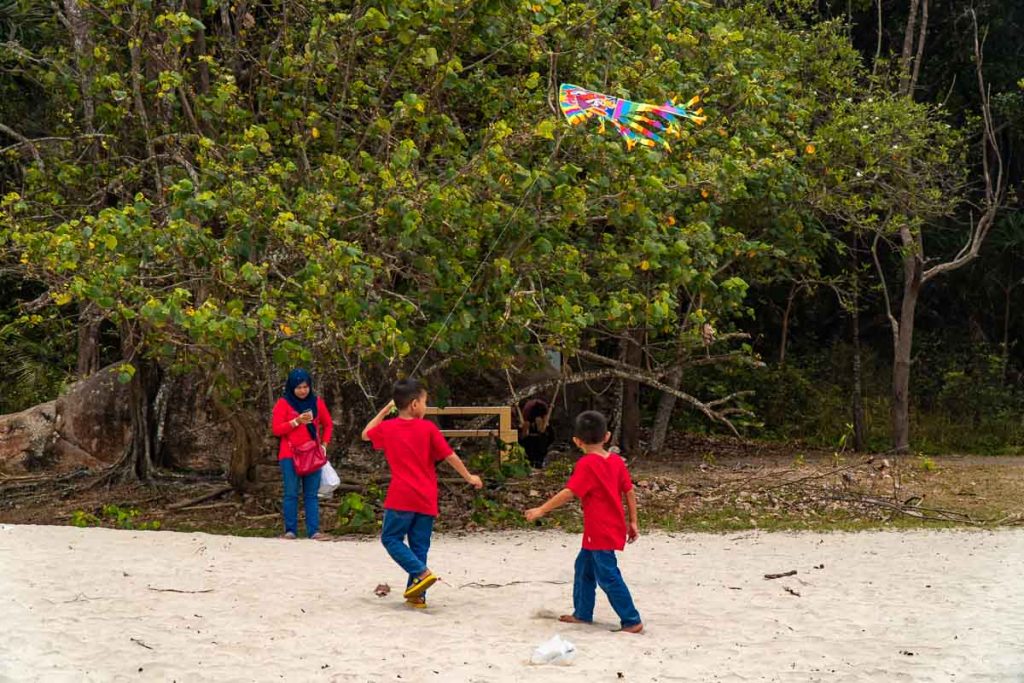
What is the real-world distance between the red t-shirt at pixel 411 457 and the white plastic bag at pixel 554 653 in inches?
57.2

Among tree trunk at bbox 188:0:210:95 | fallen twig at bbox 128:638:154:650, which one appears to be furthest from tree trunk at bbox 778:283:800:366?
fallen twig at bbox 128:638:154:650

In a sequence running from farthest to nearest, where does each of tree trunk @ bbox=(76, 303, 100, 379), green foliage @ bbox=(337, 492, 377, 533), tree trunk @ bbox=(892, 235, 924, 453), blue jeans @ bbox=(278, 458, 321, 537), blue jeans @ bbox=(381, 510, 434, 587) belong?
tree trunk @ bbox=(892, 235, 924, 453) < tree trunk @ bbox=(76, 303, 100, 379) < green foliage @ bbox=(337, 492, 377, 533) < blue jeans @ bbox=(278, 458, 321, 537) < blue jeans @ bbox=(381, 510, 434, 587)

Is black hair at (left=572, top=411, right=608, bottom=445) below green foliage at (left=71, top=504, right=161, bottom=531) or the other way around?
the other way around

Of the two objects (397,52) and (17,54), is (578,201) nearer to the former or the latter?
(397,52)

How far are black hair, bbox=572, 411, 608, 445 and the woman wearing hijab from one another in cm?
378

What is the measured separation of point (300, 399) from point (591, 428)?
400 cm

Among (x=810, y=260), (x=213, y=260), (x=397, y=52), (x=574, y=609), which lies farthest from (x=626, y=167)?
(x=810, y=260)

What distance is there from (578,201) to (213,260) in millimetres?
2974

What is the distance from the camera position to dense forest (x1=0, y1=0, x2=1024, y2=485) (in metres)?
10.5

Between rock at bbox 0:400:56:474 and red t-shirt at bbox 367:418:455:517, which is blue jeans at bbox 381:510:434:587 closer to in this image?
red t-shirt at bbox 367:418:455:517

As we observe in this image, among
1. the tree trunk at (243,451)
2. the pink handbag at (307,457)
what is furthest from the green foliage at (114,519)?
the pink handbag at (307,457)

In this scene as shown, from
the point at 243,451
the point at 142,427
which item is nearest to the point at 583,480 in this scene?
the point at 243,451

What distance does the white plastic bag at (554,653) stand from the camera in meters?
6.62

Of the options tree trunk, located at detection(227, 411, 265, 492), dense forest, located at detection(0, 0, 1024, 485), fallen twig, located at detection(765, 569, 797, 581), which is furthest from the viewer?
tree trunk, located at detection(227, 411, 265, 492)
